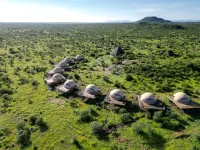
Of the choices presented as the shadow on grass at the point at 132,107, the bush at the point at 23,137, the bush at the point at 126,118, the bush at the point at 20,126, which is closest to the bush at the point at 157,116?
the shadow on grass at the point at 132,107

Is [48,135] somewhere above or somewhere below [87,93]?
below

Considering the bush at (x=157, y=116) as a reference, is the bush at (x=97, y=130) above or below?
below

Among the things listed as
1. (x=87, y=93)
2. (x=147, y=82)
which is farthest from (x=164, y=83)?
(x=87, y=93)

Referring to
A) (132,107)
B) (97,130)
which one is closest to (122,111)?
(132,107)

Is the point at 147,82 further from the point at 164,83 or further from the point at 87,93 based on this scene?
the point at 87,93

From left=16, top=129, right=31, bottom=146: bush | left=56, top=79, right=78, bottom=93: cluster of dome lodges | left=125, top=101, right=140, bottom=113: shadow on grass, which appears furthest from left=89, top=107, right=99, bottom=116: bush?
left=16, top=129, right=31, bottom=146: bush

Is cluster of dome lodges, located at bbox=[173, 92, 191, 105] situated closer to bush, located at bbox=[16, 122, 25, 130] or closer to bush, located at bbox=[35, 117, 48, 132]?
bush, located at bbox=[35, 117, 48, 132]

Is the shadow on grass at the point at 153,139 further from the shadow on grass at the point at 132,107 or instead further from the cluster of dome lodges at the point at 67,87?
the cluster of dome lodges at the point at 67,87

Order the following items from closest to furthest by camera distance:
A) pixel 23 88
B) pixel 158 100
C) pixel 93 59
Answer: pixel 158 100, pixel 23 88, pixel 93 59
